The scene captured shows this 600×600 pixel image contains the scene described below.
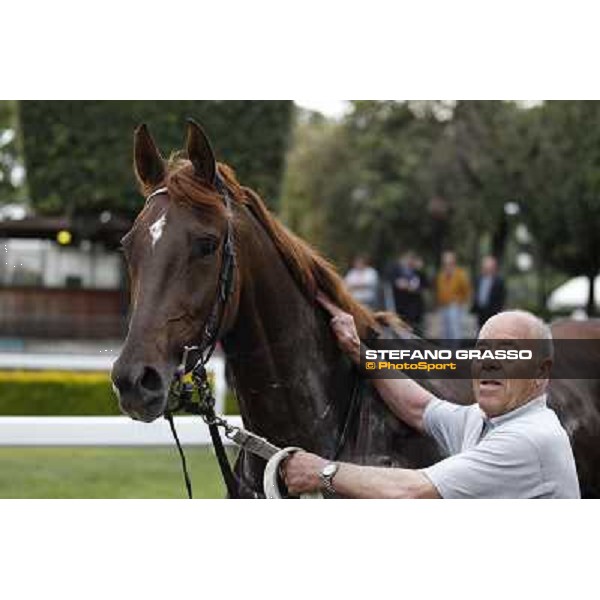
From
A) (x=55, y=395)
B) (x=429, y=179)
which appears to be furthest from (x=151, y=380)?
(x=429, y=179)

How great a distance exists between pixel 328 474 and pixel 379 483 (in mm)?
160

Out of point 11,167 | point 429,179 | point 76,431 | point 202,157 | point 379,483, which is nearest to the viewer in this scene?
point 379,483

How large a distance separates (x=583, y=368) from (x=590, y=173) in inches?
344

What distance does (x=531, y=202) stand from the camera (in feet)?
81.3

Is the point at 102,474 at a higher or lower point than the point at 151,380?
lower

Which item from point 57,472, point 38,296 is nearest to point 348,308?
point 57,472

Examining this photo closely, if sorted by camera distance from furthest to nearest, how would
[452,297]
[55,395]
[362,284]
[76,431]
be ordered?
[362,284] → [452,297] → [55,395] → [76,431]

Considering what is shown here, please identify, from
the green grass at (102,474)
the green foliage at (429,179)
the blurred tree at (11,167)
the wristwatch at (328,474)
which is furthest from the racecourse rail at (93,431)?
the green foliage at (429,179)

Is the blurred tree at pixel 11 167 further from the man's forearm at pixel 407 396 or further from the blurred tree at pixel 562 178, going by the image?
the man's forearm at pixel 407 396

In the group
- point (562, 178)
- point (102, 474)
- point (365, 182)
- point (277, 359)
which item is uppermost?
point (277, 359)

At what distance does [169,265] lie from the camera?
3.19 metres

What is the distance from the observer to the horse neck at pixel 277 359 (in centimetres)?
355

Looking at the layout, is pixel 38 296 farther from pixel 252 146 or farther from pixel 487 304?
pixel 252 146

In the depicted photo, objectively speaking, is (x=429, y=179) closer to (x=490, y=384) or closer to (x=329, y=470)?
(x=490, y=384)
